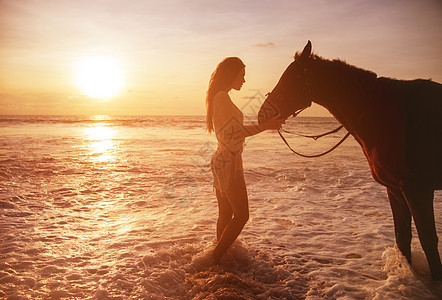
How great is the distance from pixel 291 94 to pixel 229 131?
35.5 inches

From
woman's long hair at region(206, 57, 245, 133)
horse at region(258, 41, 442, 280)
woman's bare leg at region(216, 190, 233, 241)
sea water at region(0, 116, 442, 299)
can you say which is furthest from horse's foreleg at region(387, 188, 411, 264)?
woman's long hair at region(206, 57, 245, 133)

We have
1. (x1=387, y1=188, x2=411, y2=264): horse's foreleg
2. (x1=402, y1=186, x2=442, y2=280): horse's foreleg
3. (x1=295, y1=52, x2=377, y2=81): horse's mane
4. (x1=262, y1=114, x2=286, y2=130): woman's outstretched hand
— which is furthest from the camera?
(x1=387, y1=188, x2=411, y2=264): horse's foreleg

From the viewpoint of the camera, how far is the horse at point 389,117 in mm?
3242

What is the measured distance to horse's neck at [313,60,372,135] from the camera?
137 inches

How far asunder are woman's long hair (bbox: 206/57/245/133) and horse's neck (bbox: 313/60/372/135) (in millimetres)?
950

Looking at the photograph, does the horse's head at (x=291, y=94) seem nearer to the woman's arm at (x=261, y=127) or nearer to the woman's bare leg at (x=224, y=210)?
the woman's arm at (x=261, y=127)

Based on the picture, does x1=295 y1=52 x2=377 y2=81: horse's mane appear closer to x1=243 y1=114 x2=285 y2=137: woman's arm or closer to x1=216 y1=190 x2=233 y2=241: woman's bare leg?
x1=243 y1=114 x2=285 y2=137: woman's arm

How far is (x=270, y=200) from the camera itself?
7270mm

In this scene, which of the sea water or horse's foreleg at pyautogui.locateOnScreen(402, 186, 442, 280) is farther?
the sea water

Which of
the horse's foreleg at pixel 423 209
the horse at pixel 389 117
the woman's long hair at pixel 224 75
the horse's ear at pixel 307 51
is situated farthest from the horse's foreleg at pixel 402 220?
the woman's long hair at pixel 224 75

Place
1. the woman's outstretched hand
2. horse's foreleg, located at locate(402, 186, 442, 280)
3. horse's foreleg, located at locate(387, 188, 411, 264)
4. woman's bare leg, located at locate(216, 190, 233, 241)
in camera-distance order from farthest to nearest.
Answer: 1. woman's bare leg, located at locate(216, 190, 233, 241)
2. horse's foreleg, located at locate(387, 188, 411, 264)
3. the woman's outstretched hand
4. horse's foreleg, located at locate(402, 186, 442, 280)

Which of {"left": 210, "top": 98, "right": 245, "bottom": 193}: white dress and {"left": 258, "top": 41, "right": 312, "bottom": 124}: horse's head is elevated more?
{"left": 258, "top": 41, "right": 312, "bottom": 124}: horse's head

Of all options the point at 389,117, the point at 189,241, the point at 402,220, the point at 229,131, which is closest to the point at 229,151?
the point at 229,131

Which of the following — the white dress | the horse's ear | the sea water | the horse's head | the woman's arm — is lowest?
the sea water
